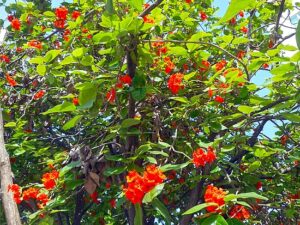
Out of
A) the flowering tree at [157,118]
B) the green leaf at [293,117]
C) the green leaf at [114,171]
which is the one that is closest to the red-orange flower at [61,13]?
the flowering tree at [157,118]

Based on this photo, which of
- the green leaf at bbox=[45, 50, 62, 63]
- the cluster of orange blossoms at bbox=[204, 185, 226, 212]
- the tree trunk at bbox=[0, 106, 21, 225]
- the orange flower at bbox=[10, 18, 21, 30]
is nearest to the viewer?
the cluster of orange blossoms at bbox=[204, 185, 226, 212]

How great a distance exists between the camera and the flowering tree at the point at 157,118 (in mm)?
2165

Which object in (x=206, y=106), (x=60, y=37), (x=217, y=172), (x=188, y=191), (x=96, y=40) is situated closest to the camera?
(x=96, y=40)

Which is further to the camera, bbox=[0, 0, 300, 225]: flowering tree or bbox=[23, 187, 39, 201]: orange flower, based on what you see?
bbox=[23, 187, 39, 201]: orange flower

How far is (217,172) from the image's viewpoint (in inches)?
101

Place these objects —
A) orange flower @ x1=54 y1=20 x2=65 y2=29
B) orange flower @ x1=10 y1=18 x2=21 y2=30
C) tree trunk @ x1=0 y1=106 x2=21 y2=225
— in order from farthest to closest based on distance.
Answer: orange flower @ x1=10 y1=18 x2=21 y2=30
orange flower @ x1=54 y1=20 x2=65 y2=29
tree trunk @ x1=0 y1=106 x2=21 y2=225

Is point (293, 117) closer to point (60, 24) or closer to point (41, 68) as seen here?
point (41, 68)

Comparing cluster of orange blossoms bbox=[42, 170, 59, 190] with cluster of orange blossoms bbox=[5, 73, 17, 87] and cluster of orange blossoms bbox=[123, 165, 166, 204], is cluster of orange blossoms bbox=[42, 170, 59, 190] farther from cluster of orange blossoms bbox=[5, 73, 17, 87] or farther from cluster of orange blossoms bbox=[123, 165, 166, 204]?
cluster of orange blossoms bbox=[5, 73, 17, 87]

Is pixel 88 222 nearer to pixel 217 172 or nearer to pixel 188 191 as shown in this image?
pixel 188 191

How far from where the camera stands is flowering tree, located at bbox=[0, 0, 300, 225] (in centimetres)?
216

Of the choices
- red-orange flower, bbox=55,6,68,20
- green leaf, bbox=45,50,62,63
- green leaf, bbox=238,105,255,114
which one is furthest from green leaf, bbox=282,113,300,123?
red-orange flower, bbox=55,6,68,20

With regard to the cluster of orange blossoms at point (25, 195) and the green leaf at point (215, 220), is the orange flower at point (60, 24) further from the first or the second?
the green leaf at point (215, 220)

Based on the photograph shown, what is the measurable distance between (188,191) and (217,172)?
70 centimetres

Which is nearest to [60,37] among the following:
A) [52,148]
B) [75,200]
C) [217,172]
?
[52,148]
